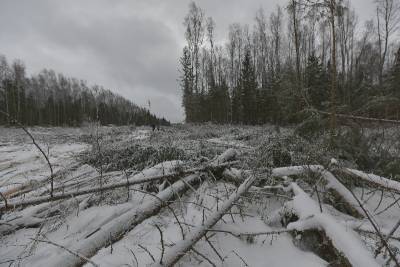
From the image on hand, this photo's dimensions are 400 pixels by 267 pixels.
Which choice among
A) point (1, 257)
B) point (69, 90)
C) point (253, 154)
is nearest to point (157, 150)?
point (253, 154)

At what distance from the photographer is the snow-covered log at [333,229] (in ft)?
4.48

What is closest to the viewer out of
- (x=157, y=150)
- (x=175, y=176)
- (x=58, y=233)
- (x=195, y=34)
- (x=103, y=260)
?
(x=103, y=260)

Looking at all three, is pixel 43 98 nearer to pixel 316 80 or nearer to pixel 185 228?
pixel 316 80

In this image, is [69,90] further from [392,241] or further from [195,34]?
[392,241]

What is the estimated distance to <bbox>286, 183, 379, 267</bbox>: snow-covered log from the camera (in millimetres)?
1366

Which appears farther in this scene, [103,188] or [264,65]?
[264,65]

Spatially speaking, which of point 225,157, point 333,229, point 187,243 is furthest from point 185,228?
point 225,157

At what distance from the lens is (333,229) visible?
1.64 metres

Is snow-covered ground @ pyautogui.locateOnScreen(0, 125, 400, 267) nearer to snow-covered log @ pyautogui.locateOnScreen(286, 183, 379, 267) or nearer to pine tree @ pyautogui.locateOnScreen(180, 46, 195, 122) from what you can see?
snow-covered log @ pyautogui.locateOnScreen(286, 183, 379, 267)

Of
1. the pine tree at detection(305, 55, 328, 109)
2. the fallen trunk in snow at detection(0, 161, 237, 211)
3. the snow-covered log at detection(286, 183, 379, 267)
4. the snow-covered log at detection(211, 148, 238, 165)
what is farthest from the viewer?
the pine tree at detection(305, 55, 328, 109)

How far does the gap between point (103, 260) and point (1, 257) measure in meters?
0.92

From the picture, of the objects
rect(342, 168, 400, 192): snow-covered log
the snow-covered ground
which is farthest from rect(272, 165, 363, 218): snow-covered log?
rect(342, 168, 400, 192): snow-covered log

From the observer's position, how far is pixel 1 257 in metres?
2.01

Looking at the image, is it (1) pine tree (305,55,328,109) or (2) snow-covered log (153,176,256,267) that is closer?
(2) snow-covered log (153,176,256,267)
